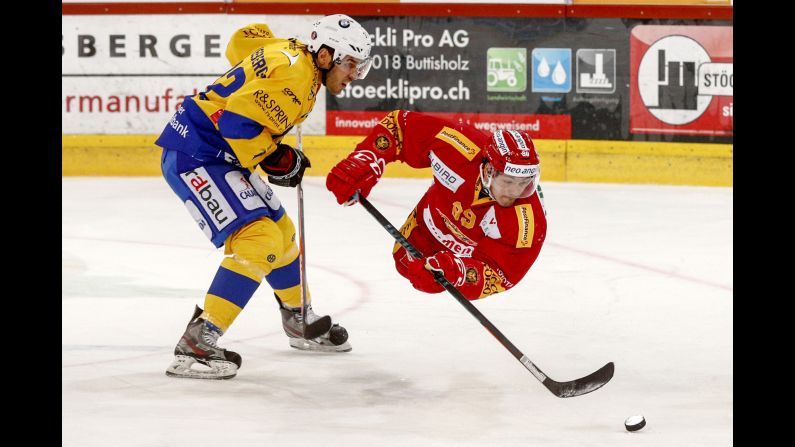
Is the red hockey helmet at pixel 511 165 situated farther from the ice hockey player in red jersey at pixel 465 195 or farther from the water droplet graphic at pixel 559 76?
the water droplet graphic at pixel 559 76

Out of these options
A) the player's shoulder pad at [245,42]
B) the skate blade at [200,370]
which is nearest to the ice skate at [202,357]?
the skate blade at [200,370]

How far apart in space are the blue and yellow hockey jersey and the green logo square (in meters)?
4.47

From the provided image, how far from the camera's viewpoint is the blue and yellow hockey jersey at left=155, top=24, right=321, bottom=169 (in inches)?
160

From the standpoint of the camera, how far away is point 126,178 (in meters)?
8.91

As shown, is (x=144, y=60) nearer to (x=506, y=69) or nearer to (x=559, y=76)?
(x=506, y=69)

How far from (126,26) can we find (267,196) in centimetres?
483

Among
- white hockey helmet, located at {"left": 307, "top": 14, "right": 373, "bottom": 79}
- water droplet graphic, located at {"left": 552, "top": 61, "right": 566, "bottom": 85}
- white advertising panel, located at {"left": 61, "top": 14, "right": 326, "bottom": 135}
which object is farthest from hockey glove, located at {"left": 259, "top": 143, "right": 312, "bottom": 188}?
water droplet graphic, located at {"left": 552, "top": 61, "right": 566, "bottom": 85}

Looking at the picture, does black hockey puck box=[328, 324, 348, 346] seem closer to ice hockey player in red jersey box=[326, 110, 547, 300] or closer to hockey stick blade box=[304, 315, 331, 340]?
hockey stick blade box=[304, 315, 331, 340]

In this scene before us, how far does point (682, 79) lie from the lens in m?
8.58

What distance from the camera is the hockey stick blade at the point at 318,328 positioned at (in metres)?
4.54

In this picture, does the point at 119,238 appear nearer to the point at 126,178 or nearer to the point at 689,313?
the point at 126,178
